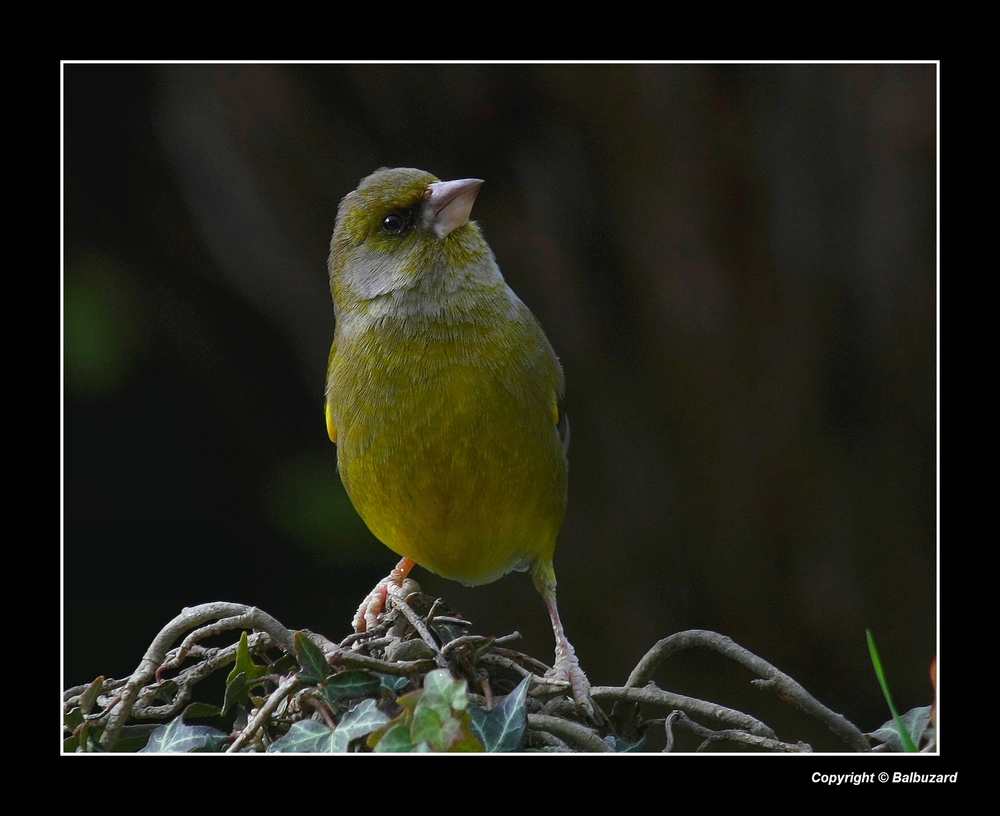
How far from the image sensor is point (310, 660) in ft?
5.67

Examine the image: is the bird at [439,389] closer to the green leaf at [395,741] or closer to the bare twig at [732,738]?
the bare twig at [732,738]

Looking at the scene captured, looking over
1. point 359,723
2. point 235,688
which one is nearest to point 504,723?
point 359,723

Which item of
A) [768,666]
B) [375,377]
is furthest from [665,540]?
[768,666]

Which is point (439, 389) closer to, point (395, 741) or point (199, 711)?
point (199, 711)

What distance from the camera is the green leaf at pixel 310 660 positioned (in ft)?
5.66

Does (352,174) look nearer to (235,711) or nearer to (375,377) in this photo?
(375,377)

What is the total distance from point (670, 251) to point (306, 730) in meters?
2.93

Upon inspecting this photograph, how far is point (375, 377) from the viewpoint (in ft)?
10.1

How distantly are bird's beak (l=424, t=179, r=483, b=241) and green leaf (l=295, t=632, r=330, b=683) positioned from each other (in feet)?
5.49

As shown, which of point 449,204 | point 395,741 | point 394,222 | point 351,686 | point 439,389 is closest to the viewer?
point 395,741

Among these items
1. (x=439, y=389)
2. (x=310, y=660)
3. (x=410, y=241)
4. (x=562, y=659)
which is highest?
(x=410, y=241)

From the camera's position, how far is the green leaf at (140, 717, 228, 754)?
179 centimetres

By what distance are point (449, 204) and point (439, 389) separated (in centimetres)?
56

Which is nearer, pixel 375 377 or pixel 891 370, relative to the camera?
pixel 375 377
